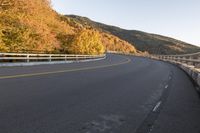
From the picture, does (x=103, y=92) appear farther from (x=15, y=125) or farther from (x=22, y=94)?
(x=15, y=125)

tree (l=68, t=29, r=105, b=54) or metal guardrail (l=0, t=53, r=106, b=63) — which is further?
tree (l=68, t=29, r=105, b=54)

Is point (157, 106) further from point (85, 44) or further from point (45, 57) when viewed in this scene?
point (85, 44)

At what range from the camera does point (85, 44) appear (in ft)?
309

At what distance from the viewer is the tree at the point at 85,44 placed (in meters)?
87.8

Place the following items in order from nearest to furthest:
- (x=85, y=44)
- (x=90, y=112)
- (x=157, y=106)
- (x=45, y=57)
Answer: (x=90, y=112), (x=157, y=106), (x=45, y=57), (x=85, y=44)

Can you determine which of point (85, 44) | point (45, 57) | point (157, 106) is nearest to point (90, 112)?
point (157, 106)

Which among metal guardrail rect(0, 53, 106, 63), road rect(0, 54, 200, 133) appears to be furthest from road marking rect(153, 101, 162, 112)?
metal guardrail rect(0, 53, 106, 63)

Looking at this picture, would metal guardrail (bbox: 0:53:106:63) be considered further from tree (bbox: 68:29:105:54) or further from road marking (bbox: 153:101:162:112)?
tree (bbox: 68:29:105:54)

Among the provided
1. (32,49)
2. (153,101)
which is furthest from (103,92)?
(32,49)

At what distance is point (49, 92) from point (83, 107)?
2607 mm

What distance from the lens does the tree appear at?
3457 inches

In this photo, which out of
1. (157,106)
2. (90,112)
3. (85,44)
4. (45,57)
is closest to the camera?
(90,112)

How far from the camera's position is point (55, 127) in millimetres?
6980

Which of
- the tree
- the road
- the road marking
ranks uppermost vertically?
the road
